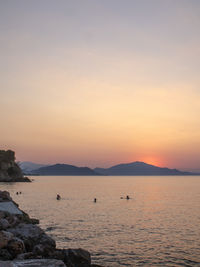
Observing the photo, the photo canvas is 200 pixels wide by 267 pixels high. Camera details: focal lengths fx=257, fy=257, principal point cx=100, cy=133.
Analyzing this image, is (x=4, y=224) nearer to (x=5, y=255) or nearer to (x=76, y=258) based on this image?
(x=5, y=255)

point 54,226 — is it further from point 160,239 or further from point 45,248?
point 45,248

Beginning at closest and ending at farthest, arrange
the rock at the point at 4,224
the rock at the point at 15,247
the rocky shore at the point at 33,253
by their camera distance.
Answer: the rocky shore at the point at 33,253
the rock at the point at 15,247
the rock at the point at 4,224

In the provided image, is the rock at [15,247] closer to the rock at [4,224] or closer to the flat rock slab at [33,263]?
the flat rock slab at [33,263]

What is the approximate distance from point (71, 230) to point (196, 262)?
48.6ft

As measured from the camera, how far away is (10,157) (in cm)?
16725

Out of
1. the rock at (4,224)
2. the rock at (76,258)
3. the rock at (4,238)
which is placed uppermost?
the rock at (4,238)

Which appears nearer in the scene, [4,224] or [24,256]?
[24,256]

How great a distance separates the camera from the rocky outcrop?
161363 mm

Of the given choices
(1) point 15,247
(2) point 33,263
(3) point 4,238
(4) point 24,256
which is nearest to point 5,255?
(1) point 15,247

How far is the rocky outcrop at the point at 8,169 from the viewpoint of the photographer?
161 metres

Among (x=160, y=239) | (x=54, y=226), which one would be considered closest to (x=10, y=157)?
(x=54, y=226)

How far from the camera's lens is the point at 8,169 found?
169250 millimetres

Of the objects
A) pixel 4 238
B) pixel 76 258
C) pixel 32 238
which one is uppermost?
pixel 4 238

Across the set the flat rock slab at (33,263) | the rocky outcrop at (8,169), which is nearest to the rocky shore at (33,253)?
the flat rock slab at (33,263)
